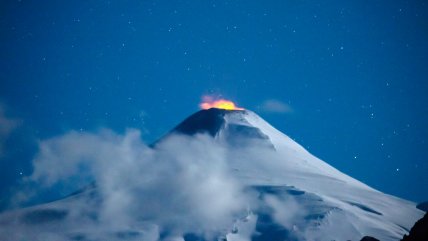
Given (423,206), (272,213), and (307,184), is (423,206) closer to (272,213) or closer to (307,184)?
(307,184)

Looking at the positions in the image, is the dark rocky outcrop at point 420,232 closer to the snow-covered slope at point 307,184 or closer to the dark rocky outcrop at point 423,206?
the snow-covered slope at point 307,184

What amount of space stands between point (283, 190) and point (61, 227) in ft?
58.8

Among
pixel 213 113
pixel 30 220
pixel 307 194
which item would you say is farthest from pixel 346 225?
pixel 213 113

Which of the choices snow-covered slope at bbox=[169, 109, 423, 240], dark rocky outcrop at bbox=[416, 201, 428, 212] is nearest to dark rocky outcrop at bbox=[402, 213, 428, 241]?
snow-covered slope at bbox=[169, 109, 423, 240]

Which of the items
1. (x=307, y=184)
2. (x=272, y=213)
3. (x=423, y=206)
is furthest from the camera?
(x=423, y=206)

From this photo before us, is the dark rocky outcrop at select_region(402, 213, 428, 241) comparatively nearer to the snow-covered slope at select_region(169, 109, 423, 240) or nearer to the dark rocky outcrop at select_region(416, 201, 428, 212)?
the snow-covered slope at select_region(169, 109, 423, 240)

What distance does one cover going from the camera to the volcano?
23.9m

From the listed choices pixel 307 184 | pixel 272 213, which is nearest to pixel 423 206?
pixel 307 184

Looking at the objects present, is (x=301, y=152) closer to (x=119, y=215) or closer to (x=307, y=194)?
(x=307, y=194)

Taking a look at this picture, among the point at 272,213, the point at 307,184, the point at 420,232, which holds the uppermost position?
the point at 307,184

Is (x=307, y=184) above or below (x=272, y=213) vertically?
above

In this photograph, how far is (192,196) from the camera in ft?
104

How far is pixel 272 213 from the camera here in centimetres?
2661

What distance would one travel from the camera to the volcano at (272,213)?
23938 millimetres
